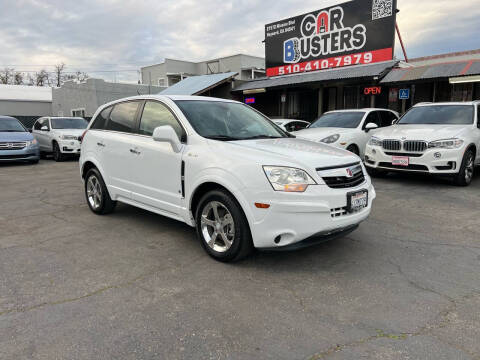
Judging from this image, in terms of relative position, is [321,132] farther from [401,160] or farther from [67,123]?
[67,123]

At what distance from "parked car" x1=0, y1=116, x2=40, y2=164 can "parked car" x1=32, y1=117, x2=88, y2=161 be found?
34.8 inches

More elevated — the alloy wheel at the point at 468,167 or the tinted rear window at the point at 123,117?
the tinted rear window at the point at 123,117

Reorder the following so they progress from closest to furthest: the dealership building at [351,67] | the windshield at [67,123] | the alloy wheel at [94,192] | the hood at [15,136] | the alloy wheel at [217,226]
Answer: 1. the alloy wheel at [217,226]
2. the alloy wheel at [94,192]
3. the hood at [15,136]
4. the dealership building at [351,67]
5. the windshield at [67,123]

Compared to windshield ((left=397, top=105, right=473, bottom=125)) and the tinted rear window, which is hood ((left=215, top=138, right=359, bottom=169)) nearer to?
the tinted rear window

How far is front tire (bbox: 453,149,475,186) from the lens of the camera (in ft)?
23.7

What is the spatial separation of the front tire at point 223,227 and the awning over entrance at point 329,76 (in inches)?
477

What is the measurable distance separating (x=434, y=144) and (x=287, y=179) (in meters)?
5.13

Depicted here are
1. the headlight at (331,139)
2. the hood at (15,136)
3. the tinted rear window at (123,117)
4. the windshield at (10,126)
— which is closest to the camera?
the tinted rear window at (123,117)

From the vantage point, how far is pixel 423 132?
24.6 feet

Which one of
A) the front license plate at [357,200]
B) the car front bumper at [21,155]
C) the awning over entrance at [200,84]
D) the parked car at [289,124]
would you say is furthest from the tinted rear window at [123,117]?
the awning over entrance at [200,84]

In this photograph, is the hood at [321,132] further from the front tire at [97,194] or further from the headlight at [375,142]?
the front tire at [97,194]

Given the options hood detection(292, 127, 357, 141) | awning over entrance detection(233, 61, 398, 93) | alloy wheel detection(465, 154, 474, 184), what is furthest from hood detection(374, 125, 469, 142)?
awning over entrance detection(233, 61, 398, 93)

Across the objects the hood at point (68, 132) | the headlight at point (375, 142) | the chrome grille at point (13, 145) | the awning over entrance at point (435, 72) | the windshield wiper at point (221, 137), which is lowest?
the chrome grille at point (13, 145)

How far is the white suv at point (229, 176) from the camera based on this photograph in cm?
329
